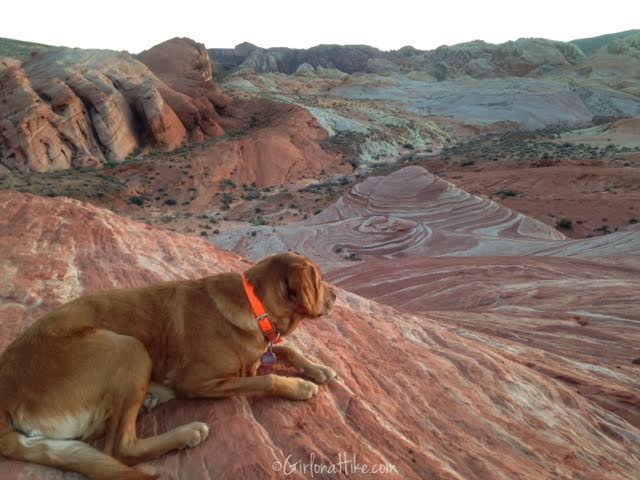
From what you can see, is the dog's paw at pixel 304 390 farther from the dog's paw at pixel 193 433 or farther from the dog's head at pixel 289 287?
the dog's paw at pixel 193 433

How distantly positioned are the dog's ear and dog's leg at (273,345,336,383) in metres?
0.47

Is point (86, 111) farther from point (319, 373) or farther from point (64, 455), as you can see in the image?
point (64, 455)

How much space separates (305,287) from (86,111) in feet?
115

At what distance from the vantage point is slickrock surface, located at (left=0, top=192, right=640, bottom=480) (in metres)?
2.78

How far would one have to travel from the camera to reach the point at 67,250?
16.1 ft

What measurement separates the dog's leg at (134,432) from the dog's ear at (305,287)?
94 cm

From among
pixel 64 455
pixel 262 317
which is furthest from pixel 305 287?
pixel 64 455

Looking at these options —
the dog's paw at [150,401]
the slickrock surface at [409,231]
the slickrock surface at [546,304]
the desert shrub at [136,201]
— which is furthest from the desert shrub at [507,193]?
the dog's paw at [150,401]

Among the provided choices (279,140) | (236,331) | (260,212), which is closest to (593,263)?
(236,331)

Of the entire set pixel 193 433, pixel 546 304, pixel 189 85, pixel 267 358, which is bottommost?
pixel 546 304

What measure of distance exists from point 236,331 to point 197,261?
2.59 meters

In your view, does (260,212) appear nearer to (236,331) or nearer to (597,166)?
(597,166)

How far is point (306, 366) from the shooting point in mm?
3467

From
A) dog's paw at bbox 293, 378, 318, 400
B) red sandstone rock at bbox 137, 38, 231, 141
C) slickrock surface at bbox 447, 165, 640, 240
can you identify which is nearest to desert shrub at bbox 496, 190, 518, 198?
slickrock surface at bbox 447, 165, 640, 240
